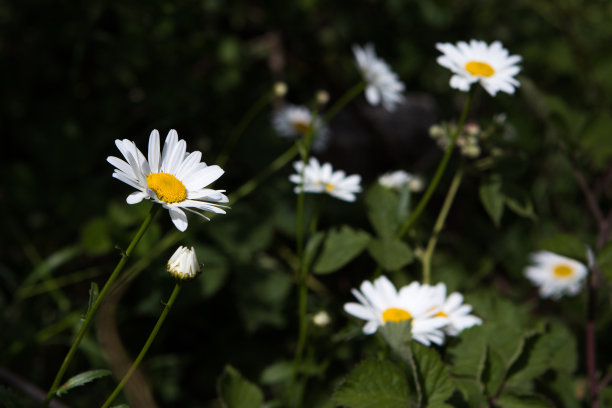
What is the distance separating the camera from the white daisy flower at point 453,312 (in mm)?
1163

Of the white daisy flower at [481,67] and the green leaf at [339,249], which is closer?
the white daisy flower at [481,67]

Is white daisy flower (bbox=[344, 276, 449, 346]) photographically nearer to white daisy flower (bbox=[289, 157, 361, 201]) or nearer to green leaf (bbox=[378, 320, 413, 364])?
green leaf (bbox=[378, 320, 413, 364])

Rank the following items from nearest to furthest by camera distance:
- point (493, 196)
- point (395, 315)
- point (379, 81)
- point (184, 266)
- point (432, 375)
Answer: point (184, 266) → point (432, 375) → point (395, 315) → point (493, 196) → point (379, 81)

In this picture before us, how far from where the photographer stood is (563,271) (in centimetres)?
209

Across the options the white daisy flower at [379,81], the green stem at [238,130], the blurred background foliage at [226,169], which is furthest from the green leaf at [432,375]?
the green stem at [238,130]

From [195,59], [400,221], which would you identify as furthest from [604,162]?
[195,59]

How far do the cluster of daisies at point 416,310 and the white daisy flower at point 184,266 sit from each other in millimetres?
329

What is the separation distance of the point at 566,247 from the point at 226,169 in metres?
1.25

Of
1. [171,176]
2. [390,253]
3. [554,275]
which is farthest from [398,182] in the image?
[554,275]

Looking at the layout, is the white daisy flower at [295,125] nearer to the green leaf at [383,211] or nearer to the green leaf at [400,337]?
the green leaf at [383,211]

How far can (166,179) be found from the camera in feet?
3.16

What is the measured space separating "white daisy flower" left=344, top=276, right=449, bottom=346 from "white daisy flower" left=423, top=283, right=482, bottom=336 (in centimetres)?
2

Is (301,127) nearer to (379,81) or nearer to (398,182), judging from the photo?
(379,81)

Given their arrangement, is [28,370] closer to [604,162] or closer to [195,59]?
[195,59]
